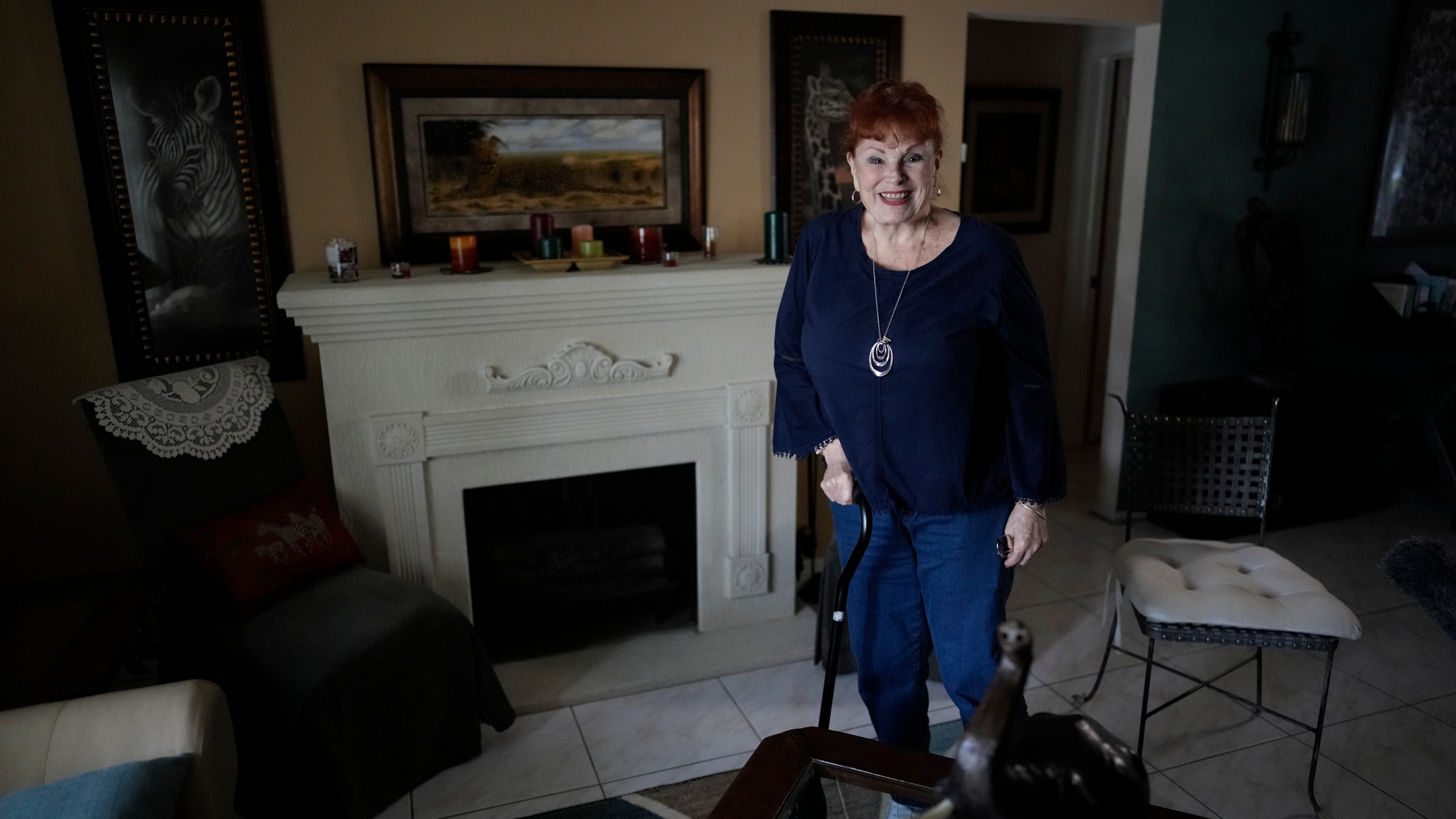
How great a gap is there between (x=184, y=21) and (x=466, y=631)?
1621mm

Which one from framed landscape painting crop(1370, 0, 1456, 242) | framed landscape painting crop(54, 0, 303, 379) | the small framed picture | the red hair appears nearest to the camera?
the red hair

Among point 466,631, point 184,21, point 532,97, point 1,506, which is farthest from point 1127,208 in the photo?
point 1,506

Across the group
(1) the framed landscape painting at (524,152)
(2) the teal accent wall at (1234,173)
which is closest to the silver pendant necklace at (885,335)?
(1) the framed landscape painting at (524,152)

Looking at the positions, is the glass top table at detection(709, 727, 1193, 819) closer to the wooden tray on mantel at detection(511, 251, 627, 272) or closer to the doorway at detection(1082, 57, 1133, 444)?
the wooden tray on mantel at detection(511, 251, 627, 272)

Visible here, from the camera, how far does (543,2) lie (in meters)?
2.62

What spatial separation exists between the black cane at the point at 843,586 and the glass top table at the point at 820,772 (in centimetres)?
16

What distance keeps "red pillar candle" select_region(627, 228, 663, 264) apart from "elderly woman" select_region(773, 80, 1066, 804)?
Result: 0.97 metres

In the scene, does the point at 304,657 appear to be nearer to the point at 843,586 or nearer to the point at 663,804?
the point at 663,804

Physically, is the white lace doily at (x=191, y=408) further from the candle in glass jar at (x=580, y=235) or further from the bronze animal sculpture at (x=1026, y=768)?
the bronze animal sculpture at (x=1026, y=768)

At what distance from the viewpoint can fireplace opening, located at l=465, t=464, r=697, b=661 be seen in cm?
276

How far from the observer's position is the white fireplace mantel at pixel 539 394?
2438 mm

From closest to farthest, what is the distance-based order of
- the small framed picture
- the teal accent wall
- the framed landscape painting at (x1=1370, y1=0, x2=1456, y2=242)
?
the teal accent wall
the framed landscape painting at (x1=1370, y1=0, x2=1456, y2=242)
the small framed picture

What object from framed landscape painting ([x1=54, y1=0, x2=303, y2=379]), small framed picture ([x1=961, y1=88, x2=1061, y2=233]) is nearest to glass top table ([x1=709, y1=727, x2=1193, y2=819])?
framed landscape painting ([x1=54, y1=0, x2=303, y2=379])

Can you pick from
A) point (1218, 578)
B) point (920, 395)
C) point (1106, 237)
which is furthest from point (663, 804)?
point (1106, 237)
